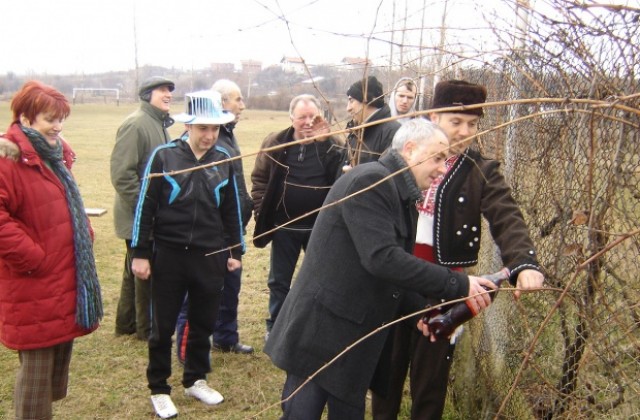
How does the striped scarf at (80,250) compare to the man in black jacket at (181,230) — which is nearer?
the striped scarf at (80,250)

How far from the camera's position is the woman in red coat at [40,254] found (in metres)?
Answer: 2.80

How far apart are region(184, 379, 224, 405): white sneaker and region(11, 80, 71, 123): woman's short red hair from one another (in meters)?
1.83

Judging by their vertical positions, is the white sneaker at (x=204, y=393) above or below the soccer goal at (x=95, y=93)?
above

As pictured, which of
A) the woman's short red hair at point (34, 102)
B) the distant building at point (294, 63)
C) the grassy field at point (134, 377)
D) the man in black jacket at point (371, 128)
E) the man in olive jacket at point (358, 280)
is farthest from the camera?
the man in black jacket at point (371, 128)

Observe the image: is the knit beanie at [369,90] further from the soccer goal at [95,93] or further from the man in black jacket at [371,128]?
the soccer goal at [95,93]

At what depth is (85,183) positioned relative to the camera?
12180 mm

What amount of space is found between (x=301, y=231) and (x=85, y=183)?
8910 mm

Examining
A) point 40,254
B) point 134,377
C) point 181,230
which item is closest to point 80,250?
point 40,254

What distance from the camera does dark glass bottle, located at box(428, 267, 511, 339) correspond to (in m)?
2.42

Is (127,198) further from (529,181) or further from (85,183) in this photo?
(85,183)

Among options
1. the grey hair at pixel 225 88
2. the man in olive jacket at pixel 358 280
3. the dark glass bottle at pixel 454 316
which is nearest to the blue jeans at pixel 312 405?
the man in olive jacket at pixel 358 280

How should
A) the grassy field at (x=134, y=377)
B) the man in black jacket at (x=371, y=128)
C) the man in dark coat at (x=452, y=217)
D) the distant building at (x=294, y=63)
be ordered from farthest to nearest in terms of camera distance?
the man in black jacket at (x=371, y=128) → the grassy field at (x=134, y=377) → the man in dark coat at (x=452, y=217) → the distant building at (x=294, y=63)

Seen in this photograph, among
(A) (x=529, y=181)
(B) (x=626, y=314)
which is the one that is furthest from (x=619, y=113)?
(A) (x=529, y=181)

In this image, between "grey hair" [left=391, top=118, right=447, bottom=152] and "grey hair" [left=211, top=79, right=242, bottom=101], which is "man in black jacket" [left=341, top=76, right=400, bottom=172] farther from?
"grey hair" [left=391, top=118, right=447, bottom=152]
